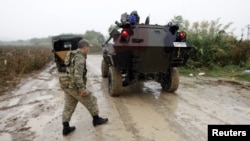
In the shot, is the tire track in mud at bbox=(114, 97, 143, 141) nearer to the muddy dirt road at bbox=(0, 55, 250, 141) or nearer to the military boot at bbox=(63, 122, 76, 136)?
the muddy dirt road at bbox=(0, 55, 250, 141)

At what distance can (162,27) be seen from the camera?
7.42m

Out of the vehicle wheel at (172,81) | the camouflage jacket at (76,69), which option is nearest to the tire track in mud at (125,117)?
the camouflage jacket at (76,69)

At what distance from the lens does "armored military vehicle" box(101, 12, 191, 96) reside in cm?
682

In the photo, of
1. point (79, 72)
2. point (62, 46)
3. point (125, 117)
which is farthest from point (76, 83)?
point (62, 46)

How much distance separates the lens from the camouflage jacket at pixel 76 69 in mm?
4766

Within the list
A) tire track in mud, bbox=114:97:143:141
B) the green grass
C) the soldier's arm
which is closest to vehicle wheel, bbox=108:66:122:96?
tire track in mud, bbox=114:97:143:141

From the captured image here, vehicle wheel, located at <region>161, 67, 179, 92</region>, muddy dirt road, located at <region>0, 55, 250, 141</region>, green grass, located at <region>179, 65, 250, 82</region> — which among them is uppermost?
vehicle wheel, located at <region>161, 67, 179, 92</region>

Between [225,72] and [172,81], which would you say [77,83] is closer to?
[172,81]

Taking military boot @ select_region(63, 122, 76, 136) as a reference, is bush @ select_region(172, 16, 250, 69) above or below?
above

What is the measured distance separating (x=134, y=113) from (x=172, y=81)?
2.16m

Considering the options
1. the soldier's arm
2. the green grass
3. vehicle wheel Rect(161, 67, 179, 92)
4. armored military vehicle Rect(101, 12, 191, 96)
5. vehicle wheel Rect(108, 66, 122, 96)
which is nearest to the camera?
the soldier's arm

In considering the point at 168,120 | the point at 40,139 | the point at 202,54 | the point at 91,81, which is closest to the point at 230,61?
the point at 202,54

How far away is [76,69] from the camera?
15.7 feet

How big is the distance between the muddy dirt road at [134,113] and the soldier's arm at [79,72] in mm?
852
